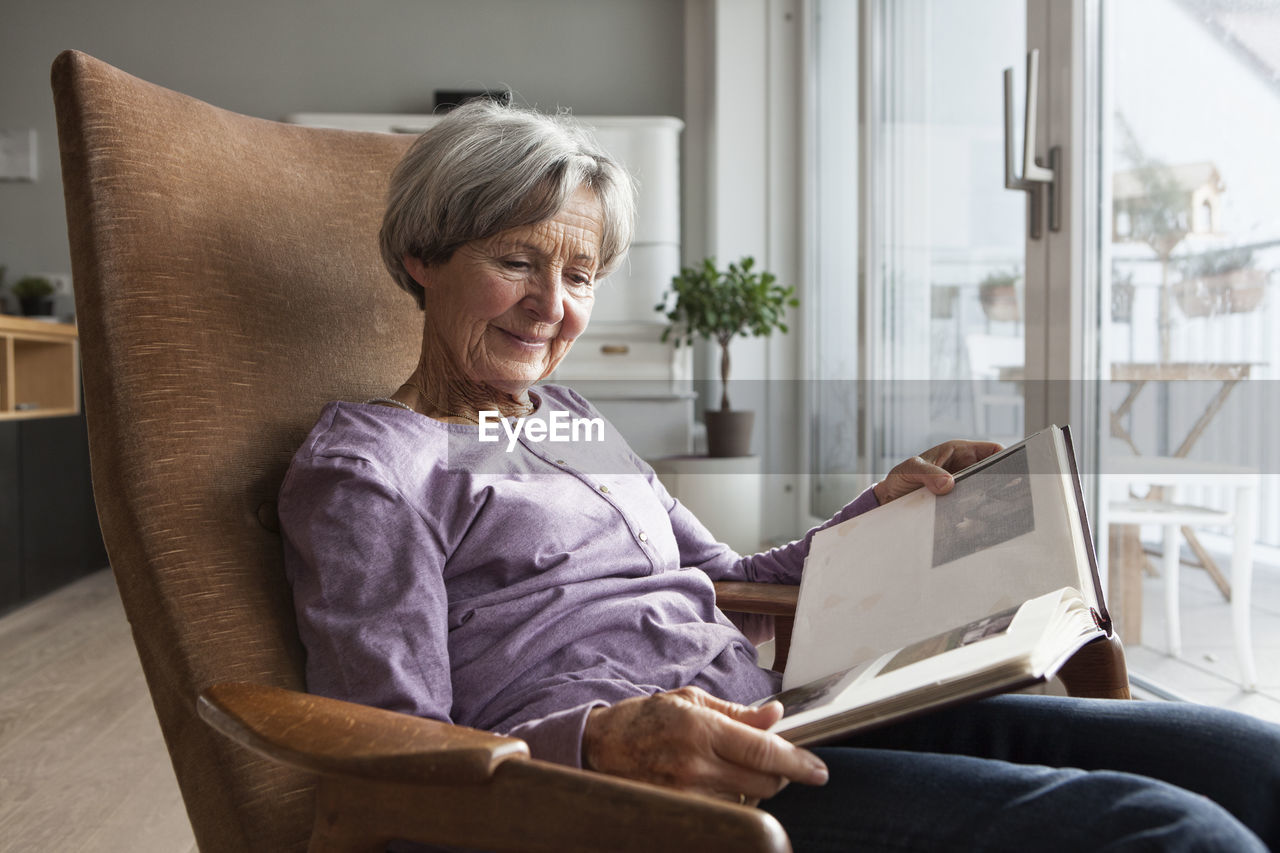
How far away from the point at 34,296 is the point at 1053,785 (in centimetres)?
449

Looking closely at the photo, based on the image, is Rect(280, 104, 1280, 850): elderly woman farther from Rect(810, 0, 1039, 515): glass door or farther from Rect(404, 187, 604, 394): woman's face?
Rect(810, 0, 1039, 515): glass door

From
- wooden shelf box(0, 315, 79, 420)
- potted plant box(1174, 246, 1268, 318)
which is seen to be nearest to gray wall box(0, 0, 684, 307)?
wooden shelf box(0, 315, 79, 420)

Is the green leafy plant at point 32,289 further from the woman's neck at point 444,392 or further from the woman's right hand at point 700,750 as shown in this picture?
the woman's right hand at point 700,750

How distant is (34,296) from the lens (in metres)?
4.10

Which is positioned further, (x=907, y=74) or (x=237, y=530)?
(x=907, y=74)

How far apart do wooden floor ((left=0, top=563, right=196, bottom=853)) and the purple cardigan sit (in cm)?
102

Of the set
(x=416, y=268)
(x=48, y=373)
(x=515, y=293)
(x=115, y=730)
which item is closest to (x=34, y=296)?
(x=48, y=373)

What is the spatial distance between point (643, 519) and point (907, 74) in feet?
7.30

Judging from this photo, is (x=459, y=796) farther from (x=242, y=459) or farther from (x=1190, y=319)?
(x=1190, y=319)

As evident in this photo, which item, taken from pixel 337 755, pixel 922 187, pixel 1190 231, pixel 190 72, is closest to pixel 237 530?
pixel 337 755

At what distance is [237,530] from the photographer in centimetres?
90

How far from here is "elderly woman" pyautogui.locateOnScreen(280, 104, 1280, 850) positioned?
66 cm

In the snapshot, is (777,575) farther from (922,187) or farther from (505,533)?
(922,187)
